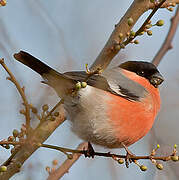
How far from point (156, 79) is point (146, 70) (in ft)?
0.37

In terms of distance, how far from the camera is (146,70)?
3037 millimetres

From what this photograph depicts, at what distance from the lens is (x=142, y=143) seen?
301 centimetres

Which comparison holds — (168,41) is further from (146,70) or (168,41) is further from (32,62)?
(32,62)

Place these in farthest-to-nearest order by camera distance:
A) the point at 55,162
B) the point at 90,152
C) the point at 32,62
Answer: the point at 90,152 < the point at 55,162 < the point at 32,62

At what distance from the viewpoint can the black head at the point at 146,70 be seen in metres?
2.99

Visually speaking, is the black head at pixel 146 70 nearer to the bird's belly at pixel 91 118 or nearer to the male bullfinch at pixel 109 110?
the male bullfinch at pixel 109 110

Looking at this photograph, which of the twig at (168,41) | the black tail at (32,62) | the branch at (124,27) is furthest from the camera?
the twig at (168,41)

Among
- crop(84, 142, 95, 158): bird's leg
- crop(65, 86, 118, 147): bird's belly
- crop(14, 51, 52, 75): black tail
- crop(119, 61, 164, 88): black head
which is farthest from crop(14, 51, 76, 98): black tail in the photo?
crop(119, 61, 164, 88): black head

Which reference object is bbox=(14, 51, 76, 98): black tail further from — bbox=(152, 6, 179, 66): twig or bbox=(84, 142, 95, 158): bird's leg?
bbox=(152, 6, 179, 66): twig

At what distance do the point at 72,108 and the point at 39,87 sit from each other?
348 millimetres

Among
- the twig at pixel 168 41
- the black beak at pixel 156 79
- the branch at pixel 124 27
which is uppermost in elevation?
the branch at pixel 124 27

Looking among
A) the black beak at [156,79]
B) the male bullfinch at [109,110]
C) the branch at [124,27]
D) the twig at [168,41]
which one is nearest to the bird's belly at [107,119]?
the male bullfinch at [109,110]

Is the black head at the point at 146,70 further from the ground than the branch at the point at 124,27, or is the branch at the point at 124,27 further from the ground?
the branch at the point at 124,27

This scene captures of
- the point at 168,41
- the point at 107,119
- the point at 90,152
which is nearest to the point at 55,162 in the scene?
the point at 90,152
